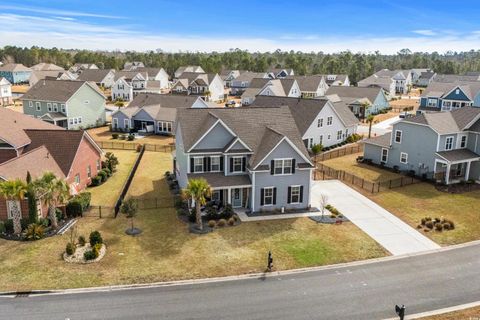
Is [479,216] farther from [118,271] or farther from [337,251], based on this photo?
[118,271]

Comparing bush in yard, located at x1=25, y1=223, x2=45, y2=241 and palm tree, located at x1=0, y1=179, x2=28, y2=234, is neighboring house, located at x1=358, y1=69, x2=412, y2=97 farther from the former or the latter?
palm tree, located at x1=0, y1=179, x2=28, y2=234

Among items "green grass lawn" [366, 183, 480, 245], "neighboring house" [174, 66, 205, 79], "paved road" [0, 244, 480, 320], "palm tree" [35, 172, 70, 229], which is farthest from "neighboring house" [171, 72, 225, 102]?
"paved road" [0, 244, 480, 320]

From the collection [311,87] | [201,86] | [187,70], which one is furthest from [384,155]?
[187,70]

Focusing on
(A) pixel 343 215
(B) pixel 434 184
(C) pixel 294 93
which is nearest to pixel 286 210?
(A) pixel 343 215

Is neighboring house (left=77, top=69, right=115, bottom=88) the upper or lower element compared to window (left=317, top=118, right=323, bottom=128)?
upper

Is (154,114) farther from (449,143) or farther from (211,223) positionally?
(449,143)

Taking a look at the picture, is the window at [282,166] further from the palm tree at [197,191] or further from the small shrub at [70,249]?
the small shrub at [70,249]

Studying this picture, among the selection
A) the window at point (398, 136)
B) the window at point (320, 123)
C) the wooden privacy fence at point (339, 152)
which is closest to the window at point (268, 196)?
the wooden privacy fence at point (339, 152)
